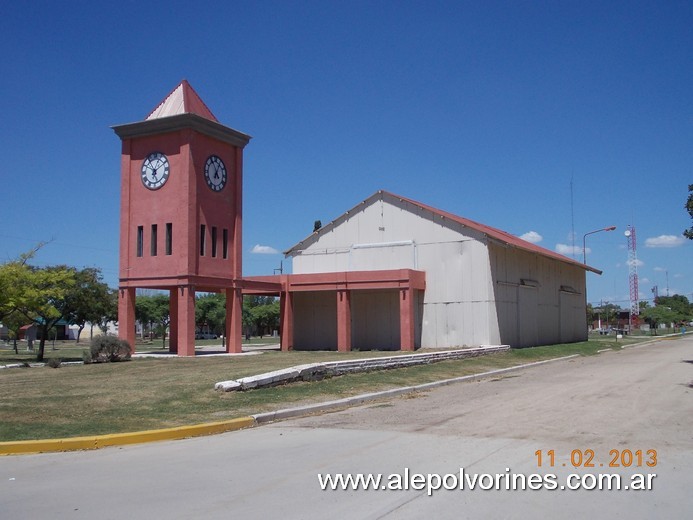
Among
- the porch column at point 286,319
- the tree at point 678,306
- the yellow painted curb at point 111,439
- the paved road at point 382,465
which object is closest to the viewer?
the paved road at point 382,465

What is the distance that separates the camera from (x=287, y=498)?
24.0 ft

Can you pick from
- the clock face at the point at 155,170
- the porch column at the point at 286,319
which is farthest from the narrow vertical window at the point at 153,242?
the porch column at the point at 286,319

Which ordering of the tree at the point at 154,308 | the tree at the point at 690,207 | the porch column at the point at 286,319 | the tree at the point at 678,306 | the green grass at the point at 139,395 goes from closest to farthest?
1. the green grass at the point at 139,395
2. the tree at the point at 690,207
3. the porch column at the point at 286,319
4. the tree at the point at 154,308
5. the tree at the point at 678,306

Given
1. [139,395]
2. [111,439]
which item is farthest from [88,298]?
[111,439]

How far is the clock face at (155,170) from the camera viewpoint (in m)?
33.4

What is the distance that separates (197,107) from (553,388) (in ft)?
78.8

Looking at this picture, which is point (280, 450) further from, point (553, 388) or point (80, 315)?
point (80, 315)

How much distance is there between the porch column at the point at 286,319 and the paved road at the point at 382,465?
24.0 m

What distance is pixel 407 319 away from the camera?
35188mm

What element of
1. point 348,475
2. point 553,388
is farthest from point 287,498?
point 553,388

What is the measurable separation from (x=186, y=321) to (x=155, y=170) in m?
7.84

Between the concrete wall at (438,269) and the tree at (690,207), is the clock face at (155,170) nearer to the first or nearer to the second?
the concrete wall at (438,269)

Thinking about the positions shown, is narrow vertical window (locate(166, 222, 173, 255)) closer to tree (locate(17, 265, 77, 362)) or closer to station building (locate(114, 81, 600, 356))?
station building (locate(114, 81, 600, 356))

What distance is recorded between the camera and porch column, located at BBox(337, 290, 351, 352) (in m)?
Answer: 36.5
